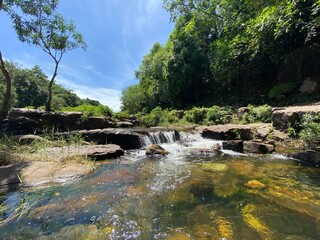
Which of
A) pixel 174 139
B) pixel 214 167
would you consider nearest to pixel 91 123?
pixel 174 139

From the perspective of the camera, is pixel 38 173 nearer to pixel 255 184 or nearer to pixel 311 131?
pixel 255 184

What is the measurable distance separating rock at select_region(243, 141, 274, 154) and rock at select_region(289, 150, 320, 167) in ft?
2.92

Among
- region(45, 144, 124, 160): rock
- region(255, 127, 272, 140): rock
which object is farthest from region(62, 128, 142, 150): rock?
region(255, 127, 272, 140): rock

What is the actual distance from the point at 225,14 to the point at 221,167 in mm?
9218

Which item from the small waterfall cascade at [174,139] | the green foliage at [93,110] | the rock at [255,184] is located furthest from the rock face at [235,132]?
the green foliage at [93,110]

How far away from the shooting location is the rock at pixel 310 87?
12.1 m

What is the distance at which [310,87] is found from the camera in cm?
1233

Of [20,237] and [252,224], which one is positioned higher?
[20,237]

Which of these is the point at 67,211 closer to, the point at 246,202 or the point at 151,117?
the point at 246,202

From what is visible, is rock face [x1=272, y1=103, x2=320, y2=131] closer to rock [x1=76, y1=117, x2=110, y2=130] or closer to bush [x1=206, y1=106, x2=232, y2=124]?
bush [x1=206, y1=106, x2=232, y2=124]

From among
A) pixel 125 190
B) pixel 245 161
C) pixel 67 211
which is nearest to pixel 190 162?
pixel 245 161

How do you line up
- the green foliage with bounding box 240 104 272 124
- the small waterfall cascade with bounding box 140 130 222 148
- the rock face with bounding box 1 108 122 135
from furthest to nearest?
the green foliage with bounding box 240 104 272 124
the rock face with bounding box 1 108 122 135
the small waterfall cascade with bounding box 140 130 222 148

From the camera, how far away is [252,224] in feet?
8.59

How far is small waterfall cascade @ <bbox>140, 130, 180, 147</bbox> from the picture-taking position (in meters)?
9.46
